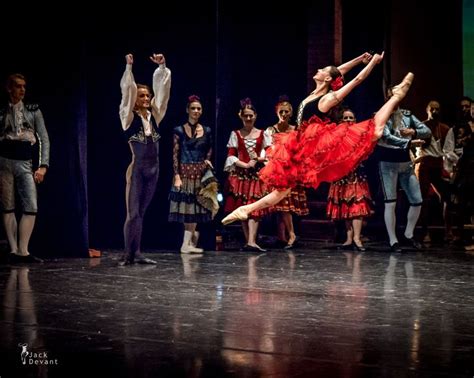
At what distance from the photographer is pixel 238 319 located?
511cm

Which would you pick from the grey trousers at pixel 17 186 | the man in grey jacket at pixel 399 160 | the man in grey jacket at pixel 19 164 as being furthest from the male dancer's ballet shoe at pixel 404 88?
the grey trousers at pixel 17 186

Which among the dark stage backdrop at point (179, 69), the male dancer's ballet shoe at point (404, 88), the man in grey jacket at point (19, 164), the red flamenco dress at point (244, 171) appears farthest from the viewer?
the red flamenco dress at point (244, 171)

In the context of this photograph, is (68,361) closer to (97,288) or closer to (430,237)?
(97,288)

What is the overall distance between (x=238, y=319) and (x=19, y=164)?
3.99 metres

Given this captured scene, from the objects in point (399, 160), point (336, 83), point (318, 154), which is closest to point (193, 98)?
point (399, 160)

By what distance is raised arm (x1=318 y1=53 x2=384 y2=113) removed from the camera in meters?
6.35

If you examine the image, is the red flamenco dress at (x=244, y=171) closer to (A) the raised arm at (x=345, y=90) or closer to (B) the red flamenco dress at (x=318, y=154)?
(B) the red flamenco dress at (x=318, y=154)

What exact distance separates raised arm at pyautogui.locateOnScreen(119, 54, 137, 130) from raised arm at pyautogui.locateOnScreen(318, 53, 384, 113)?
78.7 inches

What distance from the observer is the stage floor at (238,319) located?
3938 mm

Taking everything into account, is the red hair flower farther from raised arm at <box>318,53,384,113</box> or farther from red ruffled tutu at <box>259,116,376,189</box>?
red ruffled tutu at <box>259,116,376,189</box>

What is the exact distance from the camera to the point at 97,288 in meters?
6.46

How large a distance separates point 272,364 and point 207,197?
5.29m

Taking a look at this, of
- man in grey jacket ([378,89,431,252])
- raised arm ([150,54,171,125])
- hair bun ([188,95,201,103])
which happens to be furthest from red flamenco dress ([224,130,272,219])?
raised arm ([150,54,171,125])

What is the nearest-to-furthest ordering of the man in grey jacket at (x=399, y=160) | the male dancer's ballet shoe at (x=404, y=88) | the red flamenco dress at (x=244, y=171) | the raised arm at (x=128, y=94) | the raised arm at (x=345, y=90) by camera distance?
the raised arm at (x=345, y=90)
the male dancer's ballet shoe at (x=404, y=88)
the raised arm at (x=128, y=94)
the man in grey jacket at (x=399, y=160)
the red flamenco dress at (x=244, y=171)
